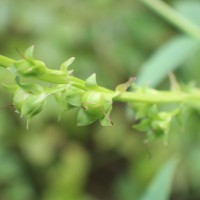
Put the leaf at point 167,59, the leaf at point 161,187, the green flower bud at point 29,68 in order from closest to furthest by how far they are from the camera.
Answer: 1. the green flower bud at point 29,68
2. the leaf at point 161,187
3. the leaf at point 167,59

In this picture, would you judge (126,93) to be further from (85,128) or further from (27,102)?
(85,128)

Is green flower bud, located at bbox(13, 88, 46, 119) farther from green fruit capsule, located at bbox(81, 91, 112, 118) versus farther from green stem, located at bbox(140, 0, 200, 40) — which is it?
green stem, located at bbox(140, 0, 200, 40)

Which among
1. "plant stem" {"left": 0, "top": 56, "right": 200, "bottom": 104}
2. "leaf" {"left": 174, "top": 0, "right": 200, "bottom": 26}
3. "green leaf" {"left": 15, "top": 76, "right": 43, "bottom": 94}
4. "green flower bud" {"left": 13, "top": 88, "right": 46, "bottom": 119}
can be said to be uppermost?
"leaf" {"left": 174, "top": 0, "right": 200, "bottom": 26}

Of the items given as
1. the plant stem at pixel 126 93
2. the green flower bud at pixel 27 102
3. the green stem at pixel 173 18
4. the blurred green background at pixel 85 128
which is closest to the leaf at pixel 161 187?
the plant stem at pixel 126 93

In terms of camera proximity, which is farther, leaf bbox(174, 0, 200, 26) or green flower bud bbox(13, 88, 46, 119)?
leaf bbox(174, 0, 200, 26)

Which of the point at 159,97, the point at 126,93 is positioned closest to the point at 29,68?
the point at 126,93

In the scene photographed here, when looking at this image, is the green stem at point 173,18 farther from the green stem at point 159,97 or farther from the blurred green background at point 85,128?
the blurred green background at point 85,128

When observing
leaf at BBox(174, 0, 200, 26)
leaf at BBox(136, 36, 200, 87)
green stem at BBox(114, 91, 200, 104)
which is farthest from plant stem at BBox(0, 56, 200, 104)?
leaf at BBox(174, 0, 200, 26)
